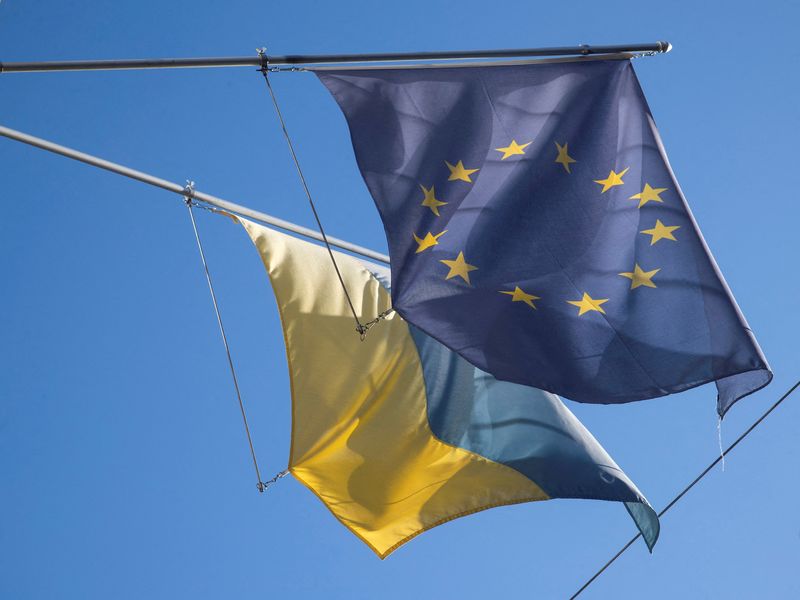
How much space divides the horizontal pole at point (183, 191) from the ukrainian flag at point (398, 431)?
42 cm

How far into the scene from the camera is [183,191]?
38.9 ft

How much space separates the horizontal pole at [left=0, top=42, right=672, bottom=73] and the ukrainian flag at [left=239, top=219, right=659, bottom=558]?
3000 millimetres

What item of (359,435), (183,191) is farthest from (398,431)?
(183,191)

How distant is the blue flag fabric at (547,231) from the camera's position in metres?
8.75

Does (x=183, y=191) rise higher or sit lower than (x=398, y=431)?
→ higher

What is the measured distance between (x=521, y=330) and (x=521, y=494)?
3004 mm

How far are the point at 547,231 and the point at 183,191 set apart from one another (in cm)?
426

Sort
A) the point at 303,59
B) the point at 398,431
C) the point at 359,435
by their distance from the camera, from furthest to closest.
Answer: the point at 398,431 < the point at 359,435 < the point at 303,59

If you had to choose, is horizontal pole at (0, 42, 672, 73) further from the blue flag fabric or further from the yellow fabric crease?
the yellow fabric crease

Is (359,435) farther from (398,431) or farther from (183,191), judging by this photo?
(183,191)

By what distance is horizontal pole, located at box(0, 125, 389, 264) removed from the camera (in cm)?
1060

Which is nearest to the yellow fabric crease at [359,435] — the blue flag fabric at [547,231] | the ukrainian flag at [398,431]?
the ukrainian flag at [398,431]

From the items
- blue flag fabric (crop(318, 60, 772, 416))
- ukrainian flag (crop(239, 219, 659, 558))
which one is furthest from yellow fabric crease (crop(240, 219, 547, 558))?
blue flag fabric (crop(318, 60, 772, 416))

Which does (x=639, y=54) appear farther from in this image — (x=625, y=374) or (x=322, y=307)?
(x=322, y=307)
